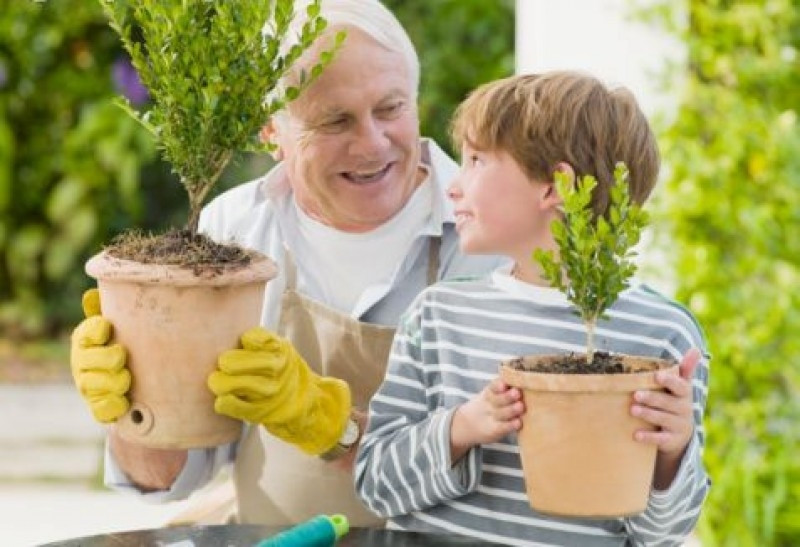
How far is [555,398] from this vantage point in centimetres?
190

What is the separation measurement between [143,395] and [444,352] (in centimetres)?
37

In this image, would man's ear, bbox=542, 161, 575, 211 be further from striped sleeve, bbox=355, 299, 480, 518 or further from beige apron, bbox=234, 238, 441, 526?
beige apron, bbox=234, 238, 441, 526

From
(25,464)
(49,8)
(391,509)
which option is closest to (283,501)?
(391,509)

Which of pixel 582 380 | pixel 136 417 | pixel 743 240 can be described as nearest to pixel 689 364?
pixel 582 380

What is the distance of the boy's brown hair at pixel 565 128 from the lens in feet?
7.06

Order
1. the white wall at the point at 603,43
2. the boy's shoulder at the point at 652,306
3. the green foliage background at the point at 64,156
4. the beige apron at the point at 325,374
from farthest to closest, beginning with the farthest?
1. the green foliage background at the point at 64,156
2. the white wall at the point at 603,43
3. the beige apron at the point at 325,374
4. the boy's shoulder at the point at 652,306

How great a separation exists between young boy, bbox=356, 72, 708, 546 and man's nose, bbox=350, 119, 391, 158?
266mm

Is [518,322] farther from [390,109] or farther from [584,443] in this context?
[390,109]

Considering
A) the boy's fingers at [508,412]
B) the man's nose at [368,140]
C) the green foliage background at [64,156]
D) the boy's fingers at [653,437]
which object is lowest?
the green foliage background at [64,156]

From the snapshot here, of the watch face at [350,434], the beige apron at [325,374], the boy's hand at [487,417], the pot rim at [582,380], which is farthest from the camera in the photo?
the beige apron at [325,374]

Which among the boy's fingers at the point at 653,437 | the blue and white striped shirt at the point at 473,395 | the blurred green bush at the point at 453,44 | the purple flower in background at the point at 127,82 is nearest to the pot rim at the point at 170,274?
the blue and white striped shirt at the point at 473,395

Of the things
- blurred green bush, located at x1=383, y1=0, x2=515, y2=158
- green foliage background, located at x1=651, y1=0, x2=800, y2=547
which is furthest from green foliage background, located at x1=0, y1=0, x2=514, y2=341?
green foliage background, located at x1=651, y1=0, x2=800, y2=547

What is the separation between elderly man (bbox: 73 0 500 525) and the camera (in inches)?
98.6

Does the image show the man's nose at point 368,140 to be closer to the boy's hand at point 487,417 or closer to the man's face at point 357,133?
the man's face at point 357,133
